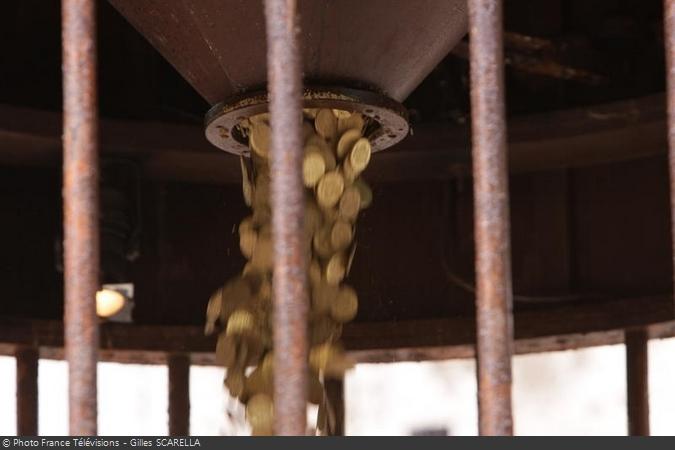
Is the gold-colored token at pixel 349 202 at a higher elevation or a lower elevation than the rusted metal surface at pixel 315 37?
lower

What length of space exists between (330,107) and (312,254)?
1.61 ft

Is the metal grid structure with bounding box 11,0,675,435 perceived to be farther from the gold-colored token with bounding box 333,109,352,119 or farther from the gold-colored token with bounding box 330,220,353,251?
the gold-colored token with bounding box 330,220,353,251

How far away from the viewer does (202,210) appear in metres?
5.61

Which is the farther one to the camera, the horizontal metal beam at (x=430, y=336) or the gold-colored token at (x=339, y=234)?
the horizontal metal beam at (x=430, y=336)

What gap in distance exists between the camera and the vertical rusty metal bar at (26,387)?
17.8ft

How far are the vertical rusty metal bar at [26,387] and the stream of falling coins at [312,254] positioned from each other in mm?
1399

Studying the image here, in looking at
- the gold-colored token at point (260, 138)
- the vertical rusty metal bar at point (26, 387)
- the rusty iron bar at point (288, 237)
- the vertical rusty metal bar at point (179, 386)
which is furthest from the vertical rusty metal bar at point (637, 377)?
the rusty iron bar at point (288, 237)

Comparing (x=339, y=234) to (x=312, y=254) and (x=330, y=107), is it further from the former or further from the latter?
(x=330, y=107)

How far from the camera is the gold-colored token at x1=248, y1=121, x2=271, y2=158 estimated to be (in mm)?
3826

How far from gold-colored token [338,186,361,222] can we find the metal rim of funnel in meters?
0.12

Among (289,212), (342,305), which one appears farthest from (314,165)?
(289,212)

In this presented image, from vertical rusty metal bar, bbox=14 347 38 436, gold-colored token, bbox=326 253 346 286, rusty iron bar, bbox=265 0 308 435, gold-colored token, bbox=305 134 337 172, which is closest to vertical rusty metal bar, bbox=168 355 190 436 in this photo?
vertical rusty metal bar, bbox=14 347 38 436

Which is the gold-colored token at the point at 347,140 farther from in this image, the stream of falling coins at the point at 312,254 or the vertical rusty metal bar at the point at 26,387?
the vertical rusty metal bar at the point at 26,387

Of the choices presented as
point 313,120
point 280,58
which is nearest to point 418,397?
point 313,120
